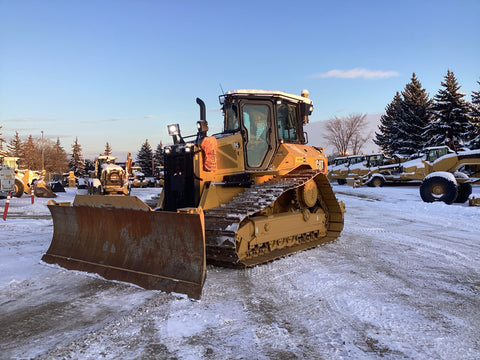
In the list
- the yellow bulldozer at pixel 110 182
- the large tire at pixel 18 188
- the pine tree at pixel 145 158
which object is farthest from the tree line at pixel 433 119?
the pine tree at pixel 145 158

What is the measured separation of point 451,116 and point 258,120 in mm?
33849

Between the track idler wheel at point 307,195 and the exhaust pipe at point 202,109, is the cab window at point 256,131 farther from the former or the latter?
the track idler wheel at point 307,195

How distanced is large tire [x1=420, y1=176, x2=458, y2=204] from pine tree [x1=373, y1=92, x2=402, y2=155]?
27.5 metres

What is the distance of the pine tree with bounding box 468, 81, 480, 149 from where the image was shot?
31.1 metres

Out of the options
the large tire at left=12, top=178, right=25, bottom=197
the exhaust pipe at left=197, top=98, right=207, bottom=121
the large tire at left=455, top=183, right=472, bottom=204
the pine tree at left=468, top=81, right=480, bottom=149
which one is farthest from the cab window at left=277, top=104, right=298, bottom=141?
the pine tree at left=468, top=81, right=480, bottom=149

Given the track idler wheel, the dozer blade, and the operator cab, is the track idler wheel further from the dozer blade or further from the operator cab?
the dozer blade

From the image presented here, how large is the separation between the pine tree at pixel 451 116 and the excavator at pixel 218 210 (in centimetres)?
3163

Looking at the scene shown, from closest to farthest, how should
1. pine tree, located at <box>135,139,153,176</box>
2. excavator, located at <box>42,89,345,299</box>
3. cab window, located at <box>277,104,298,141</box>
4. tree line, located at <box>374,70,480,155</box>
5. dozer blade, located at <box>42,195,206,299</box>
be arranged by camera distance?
dozer blade, located at <box>42,195,206,299</box> < excavator, located at <box>42,89,345,299</box> < cab window, located at <box>277,104,298,141</box> < tree line, located at <box>374,70,480,155</box> < pine tree, located at <box>135,139,153,176</box>

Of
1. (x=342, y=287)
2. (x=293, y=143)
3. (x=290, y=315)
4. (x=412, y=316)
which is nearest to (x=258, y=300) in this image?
(x=290, y=315)

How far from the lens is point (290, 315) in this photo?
11.7 ft

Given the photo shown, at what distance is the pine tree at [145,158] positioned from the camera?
203ft

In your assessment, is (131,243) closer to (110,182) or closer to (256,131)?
(256,131)

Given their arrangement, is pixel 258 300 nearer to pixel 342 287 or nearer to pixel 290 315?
pixel 290 315

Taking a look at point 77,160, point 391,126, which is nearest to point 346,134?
point 391,126
